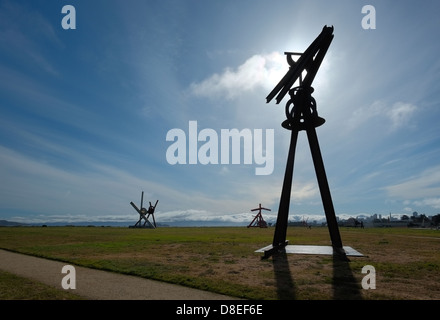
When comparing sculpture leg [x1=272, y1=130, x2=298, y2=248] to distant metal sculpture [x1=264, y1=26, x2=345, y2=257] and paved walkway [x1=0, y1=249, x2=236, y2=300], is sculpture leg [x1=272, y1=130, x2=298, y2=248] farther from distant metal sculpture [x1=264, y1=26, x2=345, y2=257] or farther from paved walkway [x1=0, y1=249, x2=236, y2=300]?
paved walkway [x1=0, y1=249, x2=236, y2=300]

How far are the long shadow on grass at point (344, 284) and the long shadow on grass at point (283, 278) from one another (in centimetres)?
124

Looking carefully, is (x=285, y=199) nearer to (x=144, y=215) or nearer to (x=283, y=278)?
(x=283, y=278)

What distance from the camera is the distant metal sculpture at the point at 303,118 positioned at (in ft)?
47.6

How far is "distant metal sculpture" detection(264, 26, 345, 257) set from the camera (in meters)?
14.5

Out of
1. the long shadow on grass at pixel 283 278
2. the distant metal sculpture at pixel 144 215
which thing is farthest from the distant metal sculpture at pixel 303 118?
the distant metal sculpture at pixel 144 215

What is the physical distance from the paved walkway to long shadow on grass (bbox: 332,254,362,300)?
128 inches

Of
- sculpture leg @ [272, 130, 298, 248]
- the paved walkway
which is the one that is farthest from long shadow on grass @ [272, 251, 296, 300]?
sculpture leg @ [272, 130, 298, 248]

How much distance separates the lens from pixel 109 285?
8.18m

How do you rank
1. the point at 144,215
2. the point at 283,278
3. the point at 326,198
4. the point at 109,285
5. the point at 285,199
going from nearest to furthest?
the point at 109,285 < the point at 283,278 < the point at 326,198 < the point at 285,199 < the point at 144,215

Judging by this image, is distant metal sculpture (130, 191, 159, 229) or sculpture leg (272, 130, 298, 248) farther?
distant metal sculpture (130, 191, 159, 229)

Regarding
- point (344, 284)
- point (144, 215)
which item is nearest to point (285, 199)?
point (344, 284)

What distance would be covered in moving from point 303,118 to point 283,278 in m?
10.1
